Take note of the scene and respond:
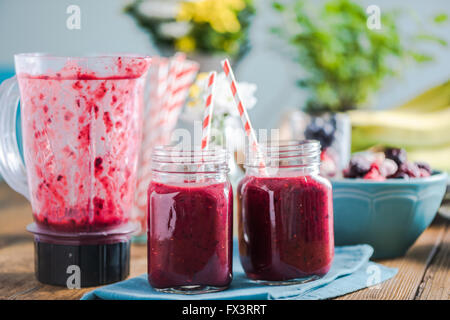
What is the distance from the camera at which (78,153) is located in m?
0.84

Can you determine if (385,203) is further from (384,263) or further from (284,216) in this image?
(284,216)

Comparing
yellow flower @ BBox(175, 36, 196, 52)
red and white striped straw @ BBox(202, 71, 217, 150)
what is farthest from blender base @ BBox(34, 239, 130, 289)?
yellow flower @ BBox(175, 36, 196, 52)

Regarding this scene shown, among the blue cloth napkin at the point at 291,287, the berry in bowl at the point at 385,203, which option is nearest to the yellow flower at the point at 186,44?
the berry in bowl at the point at 385,203

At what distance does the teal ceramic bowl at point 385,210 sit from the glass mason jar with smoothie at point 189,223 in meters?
0.29

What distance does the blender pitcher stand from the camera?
0.83 metres

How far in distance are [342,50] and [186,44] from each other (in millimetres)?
508

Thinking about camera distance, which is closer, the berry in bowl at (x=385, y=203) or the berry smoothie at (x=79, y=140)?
the berry smoothie at (x=79, y=140)

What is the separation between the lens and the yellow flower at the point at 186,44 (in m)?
1.98

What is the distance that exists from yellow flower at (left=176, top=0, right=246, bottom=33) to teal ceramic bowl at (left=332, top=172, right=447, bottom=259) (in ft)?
3.49

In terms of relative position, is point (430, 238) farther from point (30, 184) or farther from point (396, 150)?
point (30, 184)

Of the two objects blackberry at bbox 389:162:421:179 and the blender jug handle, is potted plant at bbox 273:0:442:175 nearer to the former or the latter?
blackberry at bbox 389:162:421:179

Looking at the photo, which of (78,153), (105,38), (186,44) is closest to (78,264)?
(78,153)

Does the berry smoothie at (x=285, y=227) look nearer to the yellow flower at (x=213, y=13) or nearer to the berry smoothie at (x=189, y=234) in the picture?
the berry smoothie at (x=189, y=234)

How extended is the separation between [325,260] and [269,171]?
5.8 inches
